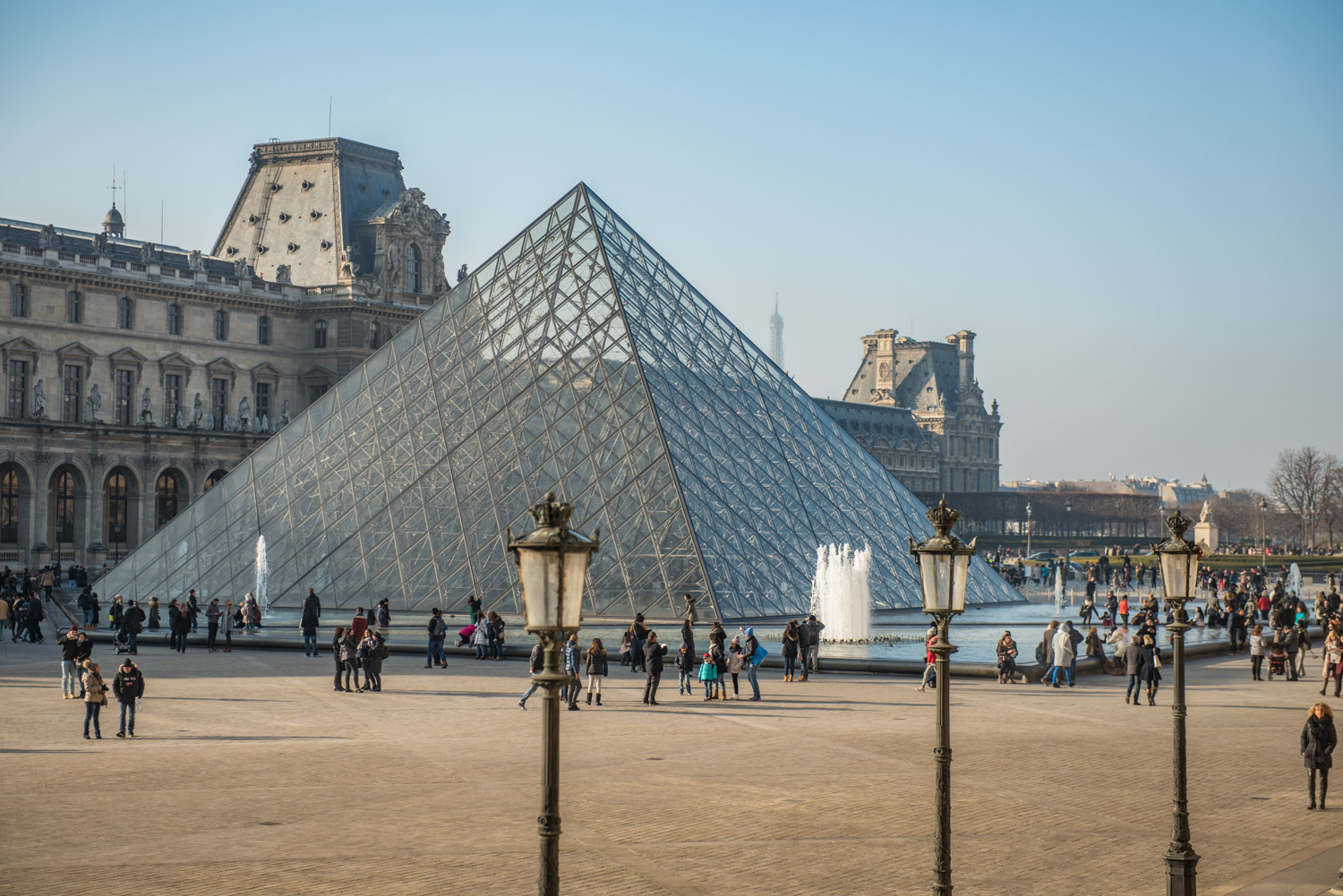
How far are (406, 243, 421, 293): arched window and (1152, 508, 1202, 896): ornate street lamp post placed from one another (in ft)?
211

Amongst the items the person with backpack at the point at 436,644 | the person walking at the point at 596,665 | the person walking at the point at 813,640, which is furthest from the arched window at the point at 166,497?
the person walking at the point at 596,665

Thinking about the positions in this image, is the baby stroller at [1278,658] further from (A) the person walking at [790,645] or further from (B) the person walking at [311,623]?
(B) the person walking at [311,623]

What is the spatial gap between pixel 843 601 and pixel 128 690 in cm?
1613

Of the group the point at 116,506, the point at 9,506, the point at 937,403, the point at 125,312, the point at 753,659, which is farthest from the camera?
the point at 937,403

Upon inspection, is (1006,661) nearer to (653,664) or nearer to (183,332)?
(653,664)

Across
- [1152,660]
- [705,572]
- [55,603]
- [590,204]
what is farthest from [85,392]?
[1152,660]

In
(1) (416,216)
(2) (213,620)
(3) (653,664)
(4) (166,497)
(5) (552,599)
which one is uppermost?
(1) (416,216)

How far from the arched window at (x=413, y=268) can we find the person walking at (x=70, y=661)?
179 ft

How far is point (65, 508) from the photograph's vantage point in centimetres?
6144

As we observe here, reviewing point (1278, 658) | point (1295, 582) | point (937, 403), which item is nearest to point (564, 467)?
point (1278, 658)

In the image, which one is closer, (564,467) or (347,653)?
(347,653)

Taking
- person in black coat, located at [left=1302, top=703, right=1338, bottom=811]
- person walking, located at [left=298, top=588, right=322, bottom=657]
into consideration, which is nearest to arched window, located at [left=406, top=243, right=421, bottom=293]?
person walking, located at [left=298, top=588, right=322, bottom=657]

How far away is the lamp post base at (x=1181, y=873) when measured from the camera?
9.68 metres

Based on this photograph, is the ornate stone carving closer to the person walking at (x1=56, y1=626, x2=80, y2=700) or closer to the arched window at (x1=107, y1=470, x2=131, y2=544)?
the arched window at (x1=107, y1=470, x2=131, y2=544)
